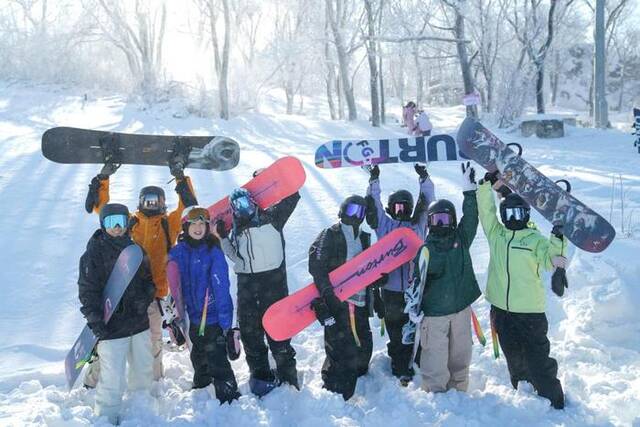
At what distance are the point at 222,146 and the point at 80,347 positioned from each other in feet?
7.65

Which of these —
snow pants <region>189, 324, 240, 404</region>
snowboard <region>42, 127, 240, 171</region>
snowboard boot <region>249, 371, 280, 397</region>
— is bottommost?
snowboard boot <region>249, 371, 280, 397</region>

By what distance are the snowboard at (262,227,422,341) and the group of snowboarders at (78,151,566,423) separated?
0.30 ft

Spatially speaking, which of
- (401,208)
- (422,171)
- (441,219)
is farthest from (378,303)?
(422,171)

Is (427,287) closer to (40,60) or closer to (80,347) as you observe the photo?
(80,347)

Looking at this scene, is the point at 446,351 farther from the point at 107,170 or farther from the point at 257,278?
the point at 107,170

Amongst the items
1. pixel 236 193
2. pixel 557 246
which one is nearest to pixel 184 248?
pixel 236 193

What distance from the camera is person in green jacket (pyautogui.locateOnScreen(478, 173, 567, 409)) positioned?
357cm

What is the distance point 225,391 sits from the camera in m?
3.75

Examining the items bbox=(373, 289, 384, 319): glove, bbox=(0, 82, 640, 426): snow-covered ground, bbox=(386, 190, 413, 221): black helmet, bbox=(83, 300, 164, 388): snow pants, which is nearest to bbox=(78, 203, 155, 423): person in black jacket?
bbox=(0, 82, 640, 426): snow-covered ground

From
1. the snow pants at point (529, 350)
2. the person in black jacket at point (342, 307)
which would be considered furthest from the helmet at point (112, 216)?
the snow pants at point (529, 350)

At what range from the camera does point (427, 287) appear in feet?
12.4

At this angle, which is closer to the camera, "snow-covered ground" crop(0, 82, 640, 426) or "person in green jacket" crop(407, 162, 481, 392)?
"snow-covered ground" crop(0, 82, 640, 426)

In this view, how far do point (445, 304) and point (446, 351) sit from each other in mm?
350

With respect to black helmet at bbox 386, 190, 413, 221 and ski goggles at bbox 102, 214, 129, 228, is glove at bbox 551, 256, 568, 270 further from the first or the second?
ski goggles at bbox 102, 214, 129, 228
